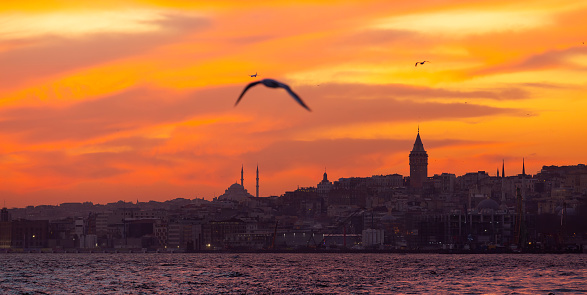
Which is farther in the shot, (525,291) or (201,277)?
(201,277)

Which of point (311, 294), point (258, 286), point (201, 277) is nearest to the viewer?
point (311, 294)

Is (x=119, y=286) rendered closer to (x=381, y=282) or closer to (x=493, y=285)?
(x=381, y=282)

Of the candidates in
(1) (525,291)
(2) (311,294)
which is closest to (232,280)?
(2) (311,294)

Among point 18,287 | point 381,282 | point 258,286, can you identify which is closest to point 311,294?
point 258,286

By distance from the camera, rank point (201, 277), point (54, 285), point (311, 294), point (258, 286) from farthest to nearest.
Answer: point (201, 277) < point (54, 285) < point (258, 286) < point (311, 294)

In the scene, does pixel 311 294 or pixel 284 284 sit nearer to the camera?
pixel 311 294

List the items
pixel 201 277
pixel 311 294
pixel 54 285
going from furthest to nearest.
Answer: pixel 201 277, pixel 54 285, pixel 311 294

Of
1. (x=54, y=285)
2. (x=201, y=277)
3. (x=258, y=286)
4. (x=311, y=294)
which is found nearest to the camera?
(x=311, y=294)

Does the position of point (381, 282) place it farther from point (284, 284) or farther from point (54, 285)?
point (54, 285)
